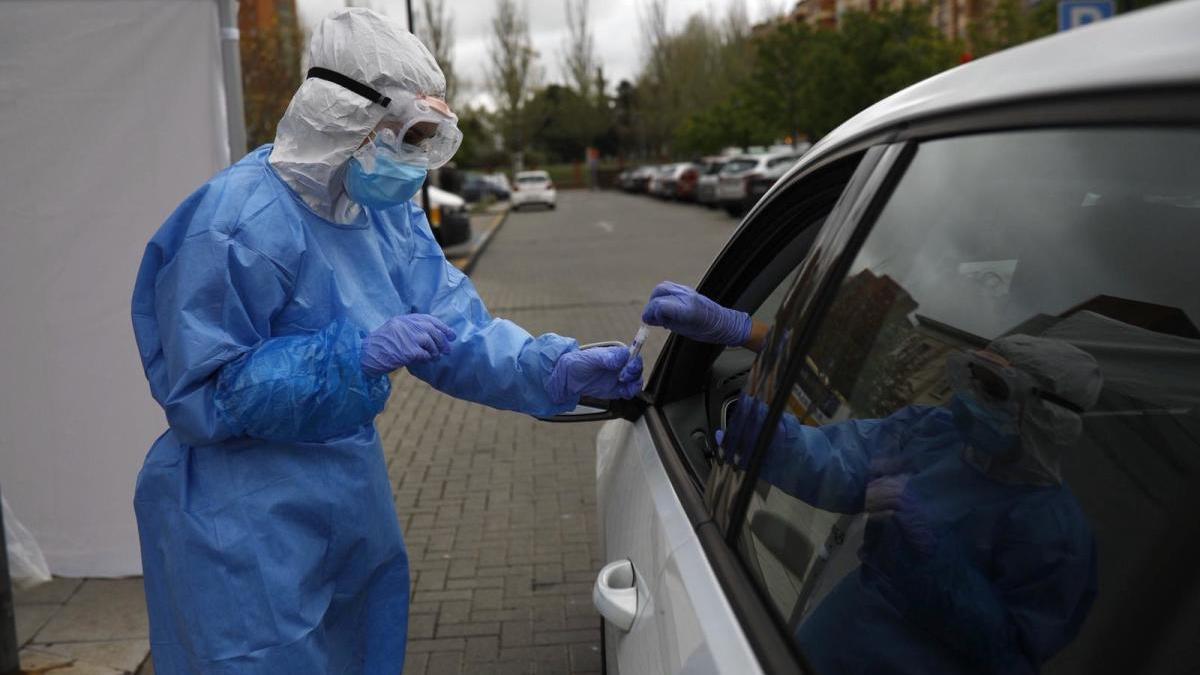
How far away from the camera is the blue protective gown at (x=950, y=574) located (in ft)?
4.12

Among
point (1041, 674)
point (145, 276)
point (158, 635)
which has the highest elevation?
point (145, 276)

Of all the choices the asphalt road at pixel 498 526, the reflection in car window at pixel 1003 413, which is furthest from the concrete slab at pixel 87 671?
the reflection in car window at pixel 1003 413

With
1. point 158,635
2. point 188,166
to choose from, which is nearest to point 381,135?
point 158,635

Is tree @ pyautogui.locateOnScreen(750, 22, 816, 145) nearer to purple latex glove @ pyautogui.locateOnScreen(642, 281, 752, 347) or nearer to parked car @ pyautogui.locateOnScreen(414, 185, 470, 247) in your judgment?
parked car @ pyautogui.locateOnScreen(414, 185, 470, 247)

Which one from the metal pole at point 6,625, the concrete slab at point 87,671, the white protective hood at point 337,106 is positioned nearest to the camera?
the white protective hood at point 337,106

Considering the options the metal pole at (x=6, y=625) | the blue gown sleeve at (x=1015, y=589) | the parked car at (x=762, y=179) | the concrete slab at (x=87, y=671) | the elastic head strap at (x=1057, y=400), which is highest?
the elastic head strap at (x=1057, y=400)

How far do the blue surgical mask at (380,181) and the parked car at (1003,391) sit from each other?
995 millimetres

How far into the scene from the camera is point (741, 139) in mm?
40125

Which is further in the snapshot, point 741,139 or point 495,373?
point 741,139

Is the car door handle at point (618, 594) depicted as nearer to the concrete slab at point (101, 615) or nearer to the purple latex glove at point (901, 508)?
the purple latex glove at point (901, 508)

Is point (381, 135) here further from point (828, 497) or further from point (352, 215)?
point (828, 497)

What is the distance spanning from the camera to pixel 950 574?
1.38 metres

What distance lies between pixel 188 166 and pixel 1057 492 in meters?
3.84

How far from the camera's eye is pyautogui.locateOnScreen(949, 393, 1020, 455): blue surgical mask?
1348 millimetres
